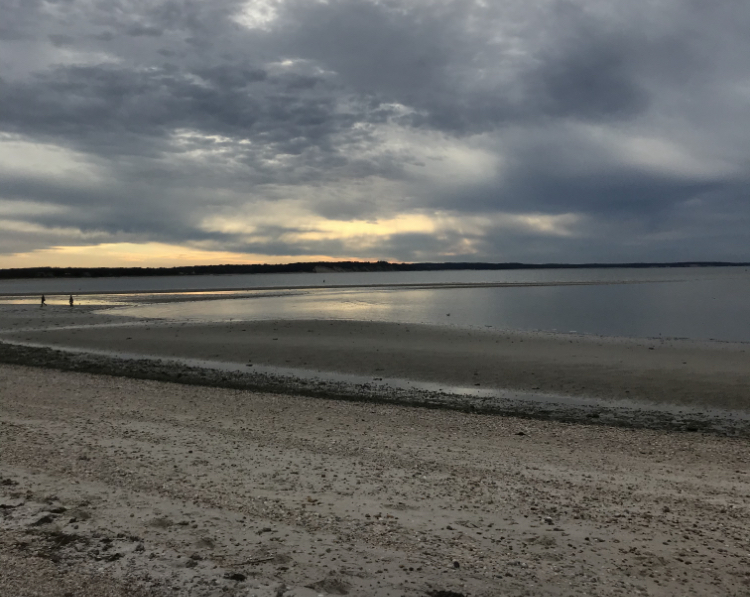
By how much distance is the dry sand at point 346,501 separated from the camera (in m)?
5.25

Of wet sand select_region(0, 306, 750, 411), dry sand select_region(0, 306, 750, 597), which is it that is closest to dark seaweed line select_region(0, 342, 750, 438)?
dry sand select_region(0, 306, 750, 597)

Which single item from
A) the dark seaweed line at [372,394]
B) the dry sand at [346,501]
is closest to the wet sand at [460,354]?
the dark seaweed line at [372,394]

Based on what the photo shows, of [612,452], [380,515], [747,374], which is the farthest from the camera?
[747,374]

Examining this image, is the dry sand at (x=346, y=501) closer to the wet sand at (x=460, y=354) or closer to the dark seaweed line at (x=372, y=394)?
the dark seaweed line at (x=372, y=394)

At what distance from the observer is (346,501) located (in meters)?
7.14

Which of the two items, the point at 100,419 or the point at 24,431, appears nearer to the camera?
the point at 24,431

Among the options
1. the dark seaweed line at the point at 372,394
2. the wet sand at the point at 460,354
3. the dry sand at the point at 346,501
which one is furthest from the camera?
the wet sand at the point at 460,354

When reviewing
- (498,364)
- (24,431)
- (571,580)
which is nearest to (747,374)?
(498,364)

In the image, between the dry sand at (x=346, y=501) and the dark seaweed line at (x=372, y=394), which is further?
the dark seaweed line at (x=372, y=394)

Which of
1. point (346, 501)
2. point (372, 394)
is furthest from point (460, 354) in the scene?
point (346, 501)

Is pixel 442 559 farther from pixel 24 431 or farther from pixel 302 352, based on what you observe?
pixel 302 352

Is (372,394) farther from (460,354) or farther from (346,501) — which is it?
(346,501)

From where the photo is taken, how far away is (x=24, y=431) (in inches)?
401

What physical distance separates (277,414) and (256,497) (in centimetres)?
559
